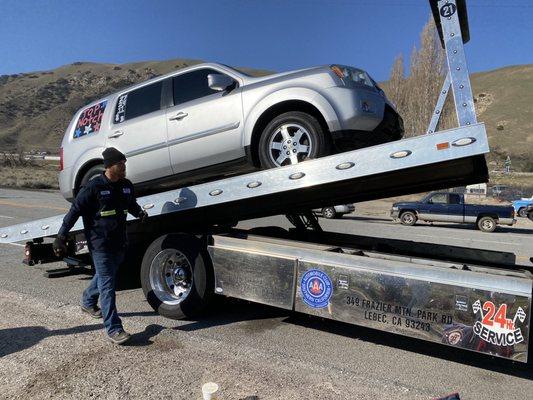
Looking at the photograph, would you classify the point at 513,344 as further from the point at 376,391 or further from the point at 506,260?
the point at 506,260

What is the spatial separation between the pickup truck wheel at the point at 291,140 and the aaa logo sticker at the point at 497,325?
1.96 meters

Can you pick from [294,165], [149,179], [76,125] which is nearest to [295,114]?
[294,165]

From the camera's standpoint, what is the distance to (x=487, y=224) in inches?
747

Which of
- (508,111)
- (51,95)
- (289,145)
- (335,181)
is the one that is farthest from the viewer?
(51,95)

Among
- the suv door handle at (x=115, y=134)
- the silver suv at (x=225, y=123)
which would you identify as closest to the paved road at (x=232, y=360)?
the silver suv at (x=225, y=123)

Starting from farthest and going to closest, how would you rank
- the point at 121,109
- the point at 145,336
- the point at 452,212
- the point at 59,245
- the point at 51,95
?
1. the point at 51,95
2. the point at 452,212
3. the point at 121,109
4. the point at 145,336
5. the point at 59,245

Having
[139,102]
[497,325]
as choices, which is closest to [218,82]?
[139,102]

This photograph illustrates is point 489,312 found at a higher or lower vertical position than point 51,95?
lower

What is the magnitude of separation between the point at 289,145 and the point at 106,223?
191 cm

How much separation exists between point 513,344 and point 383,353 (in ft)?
3.87

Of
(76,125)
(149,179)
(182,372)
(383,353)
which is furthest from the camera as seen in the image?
(76,125)

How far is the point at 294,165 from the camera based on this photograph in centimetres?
454

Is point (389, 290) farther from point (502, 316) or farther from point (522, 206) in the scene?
point (522, 206)

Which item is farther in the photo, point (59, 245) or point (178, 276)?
point (178, 276)
